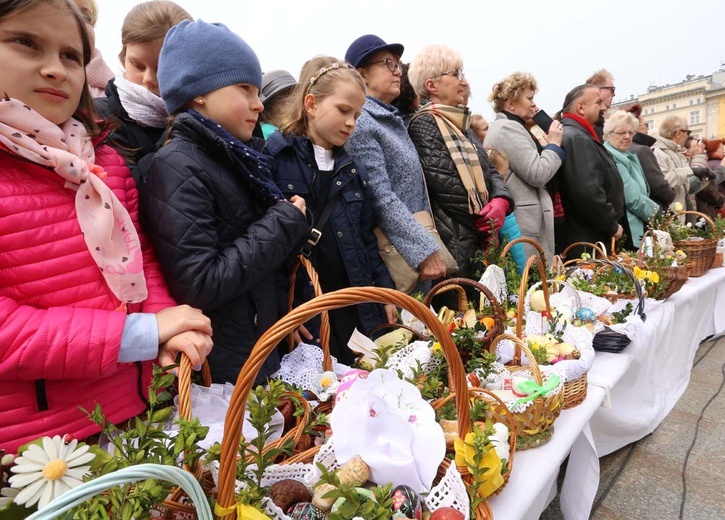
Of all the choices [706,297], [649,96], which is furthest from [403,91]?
[649,96]

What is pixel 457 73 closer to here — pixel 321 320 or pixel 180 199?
pixel 321 320

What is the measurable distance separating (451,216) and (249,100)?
1.42m

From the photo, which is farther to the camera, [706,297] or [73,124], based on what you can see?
[706,297]

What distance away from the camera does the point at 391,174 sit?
2.12 m

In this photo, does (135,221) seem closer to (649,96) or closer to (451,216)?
(451,216)

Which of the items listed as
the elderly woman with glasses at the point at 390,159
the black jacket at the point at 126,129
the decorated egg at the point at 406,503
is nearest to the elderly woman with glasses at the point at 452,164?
the elderly woman with glasses at the point at 390,159

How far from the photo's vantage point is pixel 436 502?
85 centimetres

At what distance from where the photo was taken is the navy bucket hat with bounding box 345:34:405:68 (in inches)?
84.7

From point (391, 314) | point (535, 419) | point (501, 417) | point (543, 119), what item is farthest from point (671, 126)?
point (501, 417)

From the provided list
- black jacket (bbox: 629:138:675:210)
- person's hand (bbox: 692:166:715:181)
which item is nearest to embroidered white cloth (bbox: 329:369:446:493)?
black jacket (bbox: 629:138:675:210)

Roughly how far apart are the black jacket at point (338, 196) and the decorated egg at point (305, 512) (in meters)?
0.93

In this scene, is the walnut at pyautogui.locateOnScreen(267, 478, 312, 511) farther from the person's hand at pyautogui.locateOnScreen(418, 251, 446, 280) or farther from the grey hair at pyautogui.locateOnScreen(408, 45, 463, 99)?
the grey hair at pyautogui.locateOnScreen(408, 45, 463, 99)

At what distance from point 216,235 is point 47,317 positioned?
434 mm

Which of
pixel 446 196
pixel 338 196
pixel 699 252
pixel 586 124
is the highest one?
pixel 586 124
